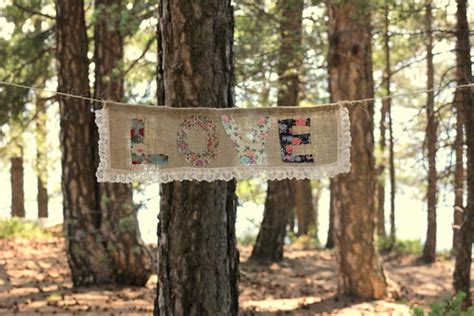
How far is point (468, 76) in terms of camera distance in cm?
716

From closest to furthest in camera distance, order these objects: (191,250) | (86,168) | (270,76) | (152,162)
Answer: (152,162), (191,250), (86,168), (270,76)

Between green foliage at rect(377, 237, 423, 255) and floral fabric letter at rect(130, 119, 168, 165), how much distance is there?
12510 millimetres

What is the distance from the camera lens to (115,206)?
918 cm

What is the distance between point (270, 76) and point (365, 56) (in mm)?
2148

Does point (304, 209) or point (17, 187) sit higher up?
point (17, 187)

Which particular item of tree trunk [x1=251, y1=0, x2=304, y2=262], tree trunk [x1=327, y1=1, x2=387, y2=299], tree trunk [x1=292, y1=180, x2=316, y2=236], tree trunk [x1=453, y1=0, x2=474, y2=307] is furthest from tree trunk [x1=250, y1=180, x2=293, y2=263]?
tree trunk [x1=292, y1=180, x2=316, y2=236]

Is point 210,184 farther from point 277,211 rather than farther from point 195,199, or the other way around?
point 277,211

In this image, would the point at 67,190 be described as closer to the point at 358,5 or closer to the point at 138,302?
the point at 138,302

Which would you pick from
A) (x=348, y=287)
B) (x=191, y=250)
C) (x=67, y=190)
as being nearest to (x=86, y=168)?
(x=67, y=190)

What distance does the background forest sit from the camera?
451 centimetres

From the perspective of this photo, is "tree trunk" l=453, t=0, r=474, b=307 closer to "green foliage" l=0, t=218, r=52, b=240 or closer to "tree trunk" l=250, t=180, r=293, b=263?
"tree trunk" l=250, t=180, r=293, b=263

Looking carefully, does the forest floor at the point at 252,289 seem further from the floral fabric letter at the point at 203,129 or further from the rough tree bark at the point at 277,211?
the floral fabric letter at the point at 203,129

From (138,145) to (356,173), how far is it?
5382 mm

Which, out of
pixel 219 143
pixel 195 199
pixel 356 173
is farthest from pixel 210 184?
pixel 356 173
